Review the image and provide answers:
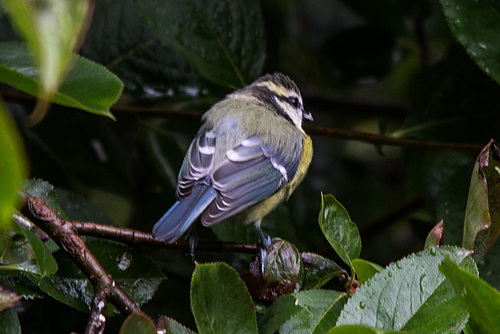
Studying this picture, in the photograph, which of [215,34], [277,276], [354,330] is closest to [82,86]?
[277,276]

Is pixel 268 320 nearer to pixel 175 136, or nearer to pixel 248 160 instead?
pixel 248 160

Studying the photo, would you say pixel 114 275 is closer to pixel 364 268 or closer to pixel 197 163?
pixel 364 268

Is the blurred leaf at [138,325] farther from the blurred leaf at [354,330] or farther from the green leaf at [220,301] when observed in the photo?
the blurred leaf at [354,330]

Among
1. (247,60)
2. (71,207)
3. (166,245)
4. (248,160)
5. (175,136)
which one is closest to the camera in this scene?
(166,245)

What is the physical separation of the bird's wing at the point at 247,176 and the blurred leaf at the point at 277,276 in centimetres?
48

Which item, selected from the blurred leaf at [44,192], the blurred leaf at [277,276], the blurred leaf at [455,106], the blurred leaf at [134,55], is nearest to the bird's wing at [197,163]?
the blurred leaf at [134,55]

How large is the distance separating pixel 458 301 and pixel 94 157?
219 cm

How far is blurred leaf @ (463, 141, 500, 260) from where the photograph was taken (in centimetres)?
150

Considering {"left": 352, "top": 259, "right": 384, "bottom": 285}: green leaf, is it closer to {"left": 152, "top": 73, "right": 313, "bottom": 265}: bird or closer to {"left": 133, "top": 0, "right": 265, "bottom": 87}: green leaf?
{"left": 152, "top": 73, "right": 313, "bottom": 265}: bird

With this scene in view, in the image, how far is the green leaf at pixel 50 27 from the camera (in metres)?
0.64

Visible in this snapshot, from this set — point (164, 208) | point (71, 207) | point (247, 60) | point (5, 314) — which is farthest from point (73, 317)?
point (247, 60)

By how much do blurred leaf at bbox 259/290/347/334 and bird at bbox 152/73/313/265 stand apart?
0.46 meters

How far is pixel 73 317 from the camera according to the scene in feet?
7.26

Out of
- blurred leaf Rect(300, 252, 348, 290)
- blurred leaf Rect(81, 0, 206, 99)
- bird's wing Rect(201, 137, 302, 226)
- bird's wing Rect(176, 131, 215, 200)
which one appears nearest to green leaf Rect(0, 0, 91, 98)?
blurred leaf Rect(300, 252, 348, 290)
